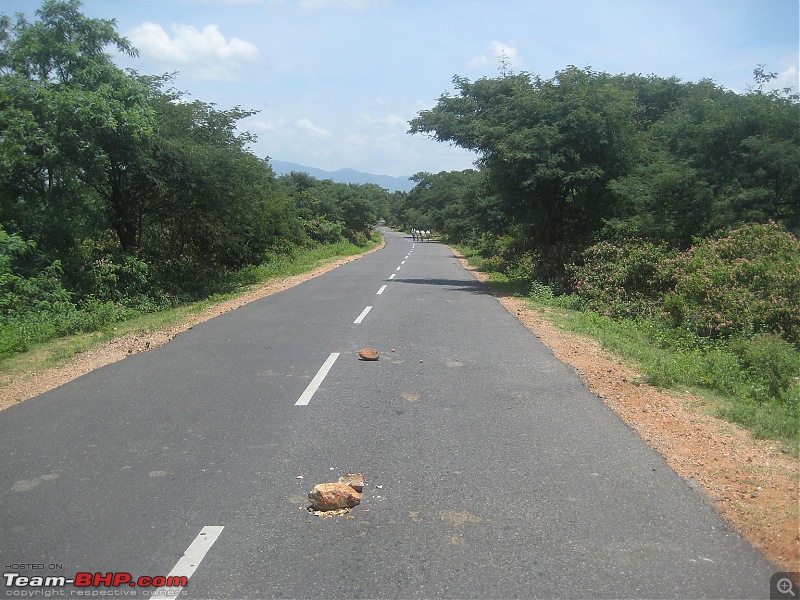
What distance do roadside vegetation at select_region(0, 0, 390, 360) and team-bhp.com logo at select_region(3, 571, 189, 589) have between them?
313 inches

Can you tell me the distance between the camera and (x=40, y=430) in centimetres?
614

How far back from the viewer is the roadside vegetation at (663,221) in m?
8.75

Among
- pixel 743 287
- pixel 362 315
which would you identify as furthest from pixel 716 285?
pixel 362 315

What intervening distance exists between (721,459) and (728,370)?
10.9 ft

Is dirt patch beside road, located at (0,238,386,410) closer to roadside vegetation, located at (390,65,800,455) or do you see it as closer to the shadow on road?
roadside vegetation, located at (390,65,800,455)

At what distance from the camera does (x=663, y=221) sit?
51.5 ft

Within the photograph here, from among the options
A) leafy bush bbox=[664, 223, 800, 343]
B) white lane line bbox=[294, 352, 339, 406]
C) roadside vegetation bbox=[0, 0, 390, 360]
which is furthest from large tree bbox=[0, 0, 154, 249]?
leafy bush bbox=[664, 223, 800, 343]

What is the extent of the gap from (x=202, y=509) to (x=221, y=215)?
1843 centimetres

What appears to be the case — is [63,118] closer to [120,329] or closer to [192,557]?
[120,329]

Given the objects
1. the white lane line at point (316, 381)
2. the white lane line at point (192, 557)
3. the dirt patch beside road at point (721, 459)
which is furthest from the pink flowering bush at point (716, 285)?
the white lane line at point (192, 557)

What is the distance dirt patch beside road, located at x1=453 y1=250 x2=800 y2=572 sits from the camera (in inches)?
163

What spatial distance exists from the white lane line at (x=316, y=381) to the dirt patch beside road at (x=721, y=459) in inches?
135

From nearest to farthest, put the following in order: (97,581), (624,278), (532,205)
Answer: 1. (97,581)
2. (624,278)
3. (532,205)

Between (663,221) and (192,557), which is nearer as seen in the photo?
(192,557)
